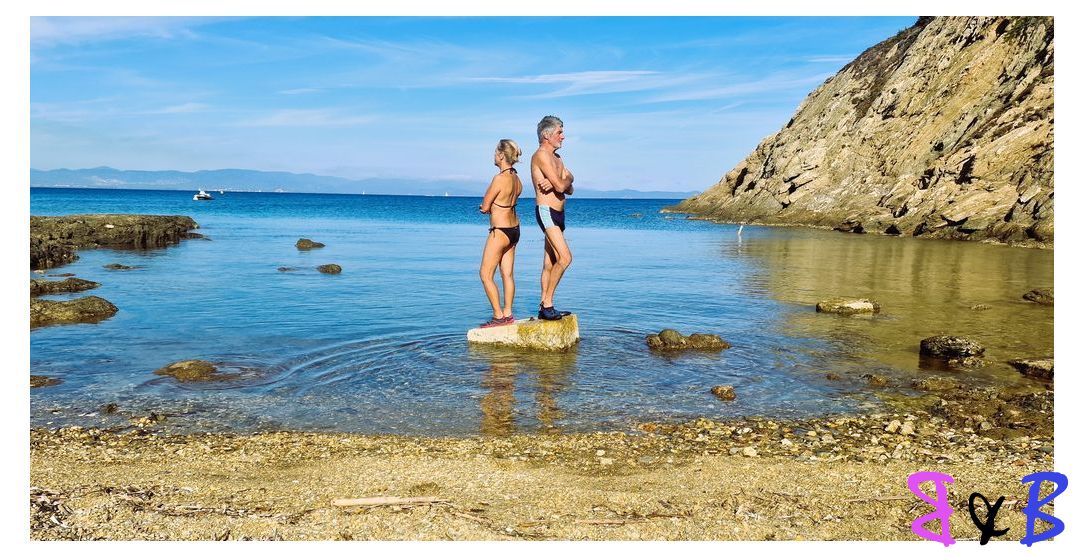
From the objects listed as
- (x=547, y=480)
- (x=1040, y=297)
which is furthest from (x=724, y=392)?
(x=1040, y=297)

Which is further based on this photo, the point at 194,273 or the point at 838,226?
the point at 838,226

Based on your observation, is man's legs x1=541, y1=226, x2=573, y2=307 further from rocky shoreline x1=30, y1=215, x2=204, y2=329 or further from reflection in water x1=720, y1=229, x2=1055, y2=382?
rocky shoreline x1=30, y1=215, x2=204, y2=329

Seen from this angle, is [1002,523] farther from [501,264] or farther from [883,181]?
[883,181]

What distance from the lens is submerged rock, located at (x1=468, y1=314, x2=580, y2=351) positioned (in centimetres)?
1225

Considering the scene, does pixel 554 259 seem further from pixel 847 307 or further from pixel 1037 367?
pixel 847 307

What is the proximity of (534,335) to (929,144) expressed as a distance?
52.5 m

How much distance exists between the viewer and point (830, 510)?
18.7ft

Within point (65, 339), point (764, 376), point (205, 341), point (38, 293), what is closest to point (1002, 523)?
point (764, 376)

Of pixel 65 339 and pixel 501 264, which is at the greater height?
pixel 501 264

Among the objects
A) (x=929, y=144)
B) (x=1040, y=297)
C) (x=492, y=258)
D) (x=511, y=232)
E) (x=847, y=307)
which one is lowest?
(x=847, y=307)

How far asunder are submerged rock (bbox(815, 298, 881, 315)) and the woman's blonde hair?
8116mm

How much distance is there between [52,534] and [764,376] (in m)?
8.31

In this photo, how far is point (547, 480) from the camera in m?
6.41

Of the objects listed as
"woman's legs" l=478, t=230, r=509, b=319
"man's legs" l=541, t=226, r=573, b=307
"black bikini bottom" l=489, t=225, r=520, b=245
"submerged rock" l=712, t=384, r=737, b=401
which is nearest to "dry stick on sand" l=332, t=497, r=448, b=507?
"submerged rock" l=712, t=384, r=737, b=401
